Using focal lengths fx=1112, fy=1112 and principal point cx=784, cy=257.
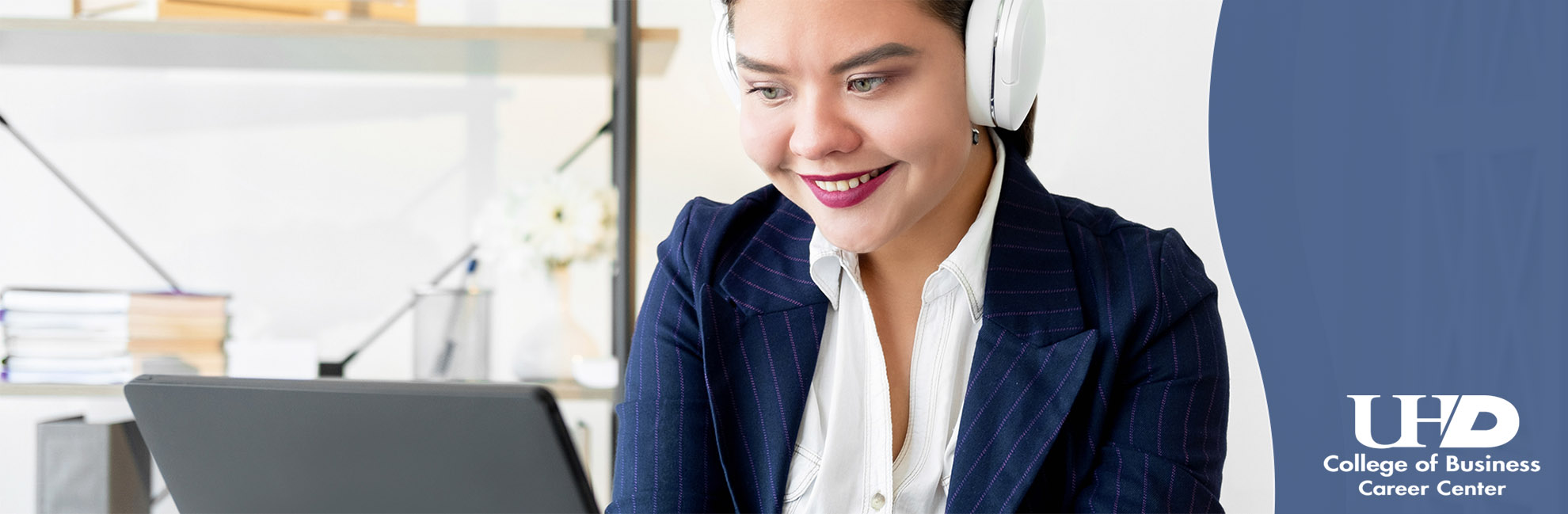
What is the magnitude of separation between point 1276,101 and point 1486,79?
0.32 metres

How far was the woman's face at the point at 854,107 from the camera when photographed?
3.08 ft

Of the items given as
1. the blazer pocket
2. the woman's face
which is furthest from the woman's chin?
the blazer pocket

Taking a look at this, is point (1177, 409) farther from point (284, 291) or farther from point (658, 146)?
point (284, 291)

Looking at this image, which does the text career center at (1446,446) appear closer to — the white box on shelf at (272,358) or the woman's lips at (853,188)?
the woman's lips at (853,188)

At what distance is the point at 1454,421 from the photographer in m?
1.81

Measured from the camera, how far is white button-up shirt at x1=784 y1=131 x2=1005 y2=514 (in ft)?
3.56

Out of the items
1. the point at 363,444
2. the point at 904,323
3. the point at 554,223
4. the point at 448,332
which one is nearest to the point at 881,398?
the point at 904,323

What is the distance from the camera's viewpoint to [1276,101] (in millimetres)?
1812

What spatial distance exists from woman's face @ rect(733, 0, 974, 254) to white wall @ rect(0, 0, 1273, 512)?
1.13 meters

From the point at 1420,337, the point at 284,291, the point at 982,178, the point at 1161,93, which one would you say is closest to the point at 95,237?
the point at 284,291

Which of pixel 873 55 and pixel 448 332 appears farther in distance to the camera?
pixel 448 332

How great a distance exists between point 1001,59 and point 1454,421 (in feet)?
4.31

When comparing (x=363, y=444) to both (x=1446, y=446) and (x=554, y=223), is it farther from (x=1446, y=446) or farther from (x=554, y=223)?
(x=1446, y=446)

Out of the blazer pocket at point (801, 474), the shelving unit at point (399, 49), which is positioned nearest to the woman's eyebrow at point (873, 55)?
the blazer pocket at point (801, 474)
